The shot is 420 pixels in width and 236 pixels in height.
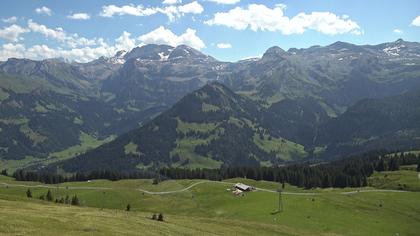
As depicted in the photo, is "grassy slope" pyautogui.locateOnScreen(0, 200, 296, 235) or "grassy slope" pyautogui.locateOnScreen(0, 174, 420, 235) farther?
"grassy slope" pyautogui.locateOnScreen(0, 174, 420, 235)

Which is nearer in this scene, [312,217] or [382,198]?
[312,217]

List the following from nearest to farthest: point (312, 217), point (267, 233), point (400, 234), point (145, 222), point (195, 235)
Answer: point (195, 235)
point (145, 222)
point (267, 233)
point (400, 234)
point (312, 217)

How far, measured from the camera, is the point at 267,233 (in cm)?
10469

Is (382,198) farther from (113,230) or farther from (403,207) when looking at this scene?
(113,230)

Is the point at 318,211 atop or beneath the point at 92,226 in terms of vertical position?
beneath

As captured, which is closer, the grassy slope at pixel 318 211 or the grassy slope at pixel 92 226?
the grassy slope at pixel 92 226

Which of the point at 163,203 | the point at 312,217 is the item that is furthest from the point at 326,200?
the point at 163,203

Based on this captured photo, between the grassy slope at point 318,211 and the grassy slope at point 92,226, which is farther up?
the grassy slope at point 92,226

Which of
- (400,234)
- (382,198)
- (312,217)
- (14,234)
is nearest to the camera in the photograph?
(14,234)

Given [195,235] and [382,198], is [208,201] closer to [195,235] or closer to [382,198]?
[382,198]

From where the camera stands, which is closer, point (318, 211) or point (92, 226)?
point (92, 226)

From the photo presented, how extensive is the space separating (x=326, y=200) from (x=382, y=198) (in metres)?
31.0

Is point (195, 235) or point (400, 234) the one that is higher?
point (195, 235)

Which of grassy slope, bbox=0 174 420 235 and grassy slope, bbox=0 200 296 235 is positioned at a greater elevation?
grassy slope, bbox=0 200 296 235
